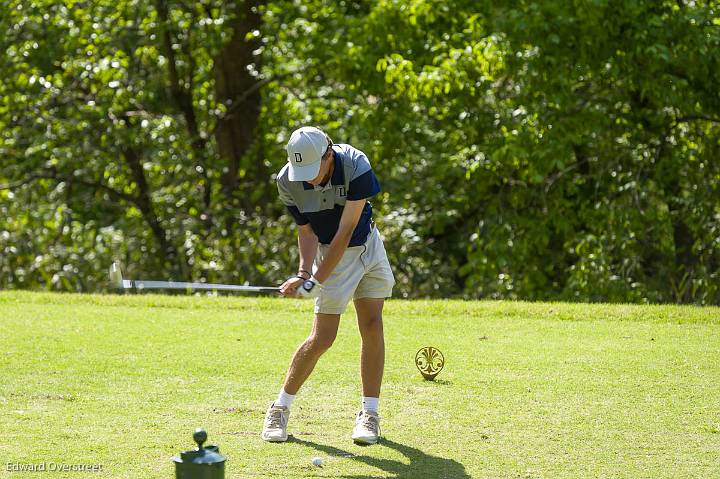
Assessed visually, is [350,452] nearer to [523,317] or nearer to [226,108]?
[523,317]

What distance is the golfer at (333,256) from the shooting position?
526 cm

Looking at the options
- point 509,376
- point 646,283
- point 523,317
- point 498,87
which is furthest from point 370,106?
point 509,376

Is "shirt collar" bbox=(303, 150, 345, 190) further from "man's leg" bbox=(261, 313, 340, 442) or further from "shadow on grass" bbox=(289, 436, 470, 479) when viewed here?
"shadow on grass" bbox=(289, 436, 470, 479)

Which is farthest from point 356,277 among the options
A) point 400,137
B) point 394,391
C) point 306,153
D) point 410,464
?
point 400,137

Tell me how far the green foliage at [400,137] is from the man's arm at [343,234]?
6.51 m

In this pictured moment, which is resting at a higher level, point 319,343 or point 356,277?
point 356,277

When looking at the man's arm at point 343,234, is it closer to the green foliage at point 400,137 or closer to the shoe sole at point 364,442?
the shoe sole at point 364,442

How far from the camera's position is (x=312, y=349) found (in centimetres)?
549

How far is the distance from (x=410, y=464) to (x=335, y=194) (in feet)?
4.25

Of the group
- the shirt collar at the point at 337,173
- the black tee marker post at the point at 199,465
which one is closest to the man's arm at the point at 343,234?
the shirt collar at the point at 337,173

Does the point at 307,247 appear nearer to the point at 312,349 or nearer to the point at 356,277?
the point at 356,277

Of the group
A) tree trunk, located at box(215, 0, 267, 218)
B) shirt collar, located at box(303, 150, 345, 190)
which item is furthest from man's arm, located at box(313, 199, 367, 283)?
tree trunk, located at box(215, 0, 267, 218)

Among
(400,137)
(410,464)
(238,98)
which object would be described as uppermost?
(238,98)

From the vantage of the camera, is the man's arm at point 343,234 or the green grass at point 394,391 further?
the man's arm at point 343,234
